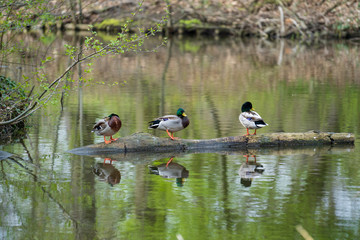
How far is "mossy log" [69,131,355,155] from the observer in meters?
14.4

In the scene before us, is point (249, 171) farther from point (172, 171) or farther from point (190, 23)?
point (190, 23)

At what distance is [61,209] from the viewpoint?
1077 centimetres

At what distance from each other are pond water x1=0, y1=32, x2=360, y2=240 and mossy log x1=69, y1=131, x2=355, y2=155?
0.60ft

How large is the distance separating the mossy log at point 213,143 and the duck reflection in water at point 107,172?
53cm

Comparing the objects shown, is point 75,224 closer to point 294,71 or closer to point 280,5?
point 294,71

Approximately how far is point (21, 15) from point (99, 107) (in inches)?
279

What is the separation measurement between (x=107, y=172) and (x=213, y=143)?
271cm

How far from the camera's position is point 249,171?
13.4m

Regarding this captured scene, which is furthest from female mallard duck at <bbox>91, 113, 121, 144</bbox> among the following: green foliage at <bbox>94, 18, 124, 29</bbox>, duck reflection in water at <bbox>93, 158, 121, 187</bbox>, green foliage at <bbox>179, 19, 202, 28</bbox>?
green foliage at <bbox>94, 18, 124, 29</bbox>

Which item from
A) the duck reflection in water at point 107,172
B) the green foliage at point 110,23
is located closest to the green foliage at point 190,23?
the green foliage at point 110,23

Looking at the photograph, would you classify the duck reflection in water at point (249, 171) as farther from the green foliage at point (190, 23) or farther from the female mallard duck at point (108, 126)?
the green foliage at point (190, 23)

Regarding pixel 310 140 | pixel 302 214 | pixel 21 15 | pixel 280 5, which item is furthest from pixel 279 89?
pixel 280 5

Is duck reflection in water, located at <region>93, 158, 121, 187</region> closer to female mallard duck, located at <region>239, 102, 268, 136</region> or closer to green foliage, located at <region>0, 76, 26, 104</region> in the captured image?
green foliage, located at <region>0, 76, 26, 104</region>

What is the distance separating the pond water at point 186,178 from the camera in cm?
998
